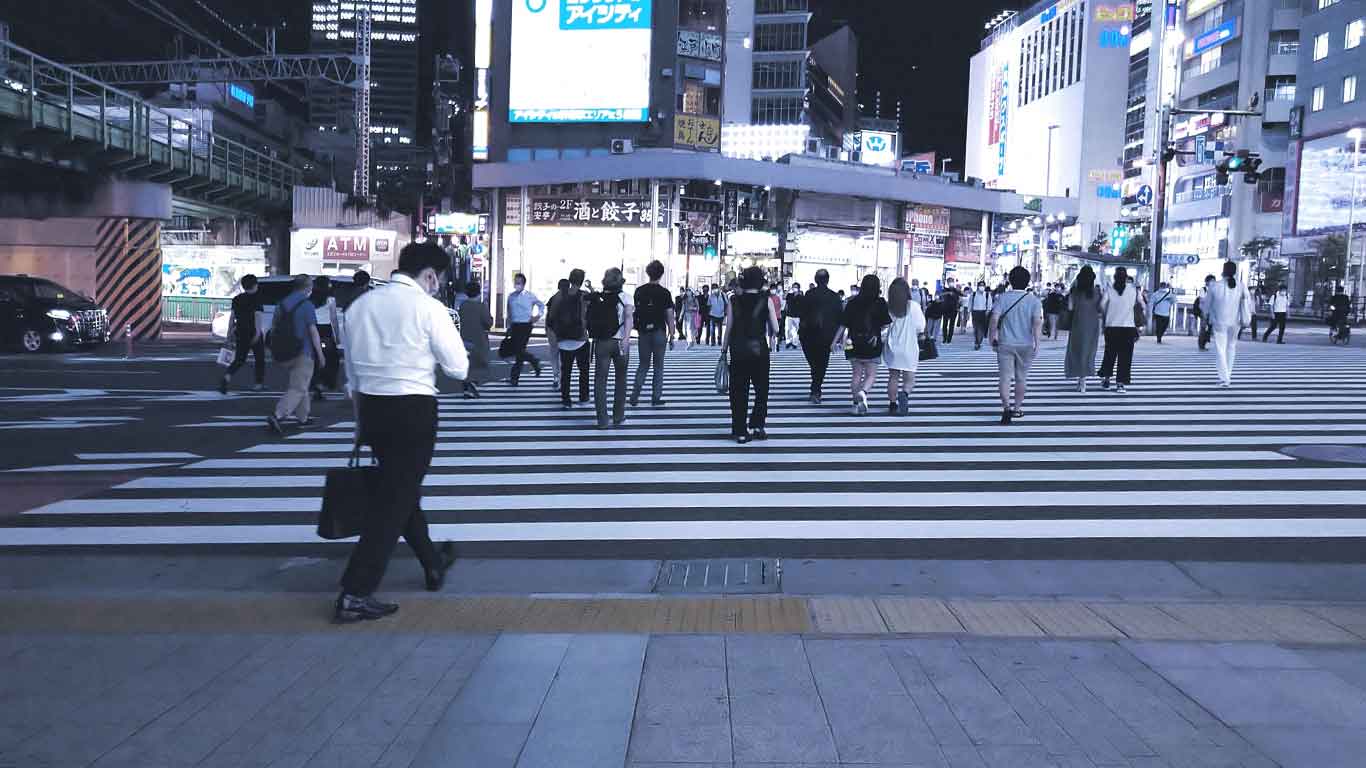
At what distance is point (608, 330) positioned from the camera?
12484 millimetres

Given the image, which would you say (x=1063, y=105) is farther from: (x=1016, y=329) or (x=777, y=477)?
(x=777, y=477)

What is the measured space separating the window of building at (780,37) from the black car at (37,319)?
7100 centimetres

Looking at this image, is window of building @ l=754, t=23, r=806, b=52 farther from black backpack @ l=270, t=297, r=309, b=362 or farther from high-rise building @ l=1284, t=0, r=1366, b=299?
black backpack @ l=270, t=297, r=309, b=362

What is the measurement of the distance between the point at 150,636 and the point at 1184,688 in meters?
4.29

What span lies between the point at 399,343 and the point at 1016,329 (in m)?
9.04

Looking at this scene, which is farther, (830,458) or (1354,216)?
(1354,216)

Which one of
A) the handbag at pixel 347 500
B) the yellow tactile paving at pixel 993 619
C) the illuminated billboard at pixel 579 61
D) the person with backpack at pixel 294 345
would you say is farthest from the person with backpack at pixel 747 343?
the illuminated billboard at pixel 579 61

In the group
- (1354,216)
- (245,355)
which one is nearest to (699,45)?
(1354,216)

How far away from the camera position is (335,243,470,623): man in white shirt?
5512 millimetres

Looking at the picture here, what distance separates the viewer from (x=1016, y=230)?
360 ft

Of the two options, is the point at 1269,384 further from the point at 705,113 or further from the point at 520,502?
the point at 705,113

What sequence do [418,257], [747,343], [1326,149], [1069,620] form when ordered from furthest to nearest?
[1326,149] → [747,343] → [418,257] → [1069,620]

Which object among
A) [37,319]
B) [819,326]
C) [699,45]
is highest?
[699,45]

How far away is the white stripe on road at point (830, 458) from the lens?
10.4 metres
